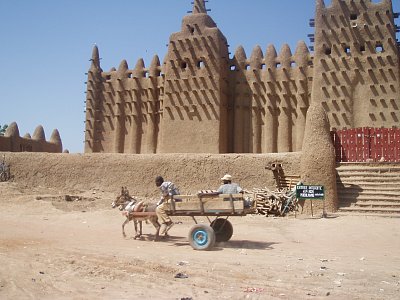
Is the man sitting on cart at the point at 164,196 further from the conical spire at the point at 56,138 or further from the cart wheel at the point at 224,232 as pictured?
the conical spire at the point at 56,138

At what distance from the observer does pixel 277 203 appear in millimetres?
15062

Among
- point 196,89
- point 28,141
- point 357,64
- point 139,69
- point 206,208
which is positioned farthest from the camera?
point 28,141

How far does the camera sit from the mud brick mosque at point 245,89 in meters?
24.1

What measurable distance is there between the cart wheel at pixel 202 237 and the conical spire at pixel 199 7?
23.6 m

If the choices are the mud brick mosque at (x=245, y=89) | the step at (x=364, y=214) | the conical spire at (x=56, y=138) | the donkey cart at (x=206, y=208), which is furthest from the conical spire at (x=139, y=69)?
the donkey cart at (x=206, y=208)

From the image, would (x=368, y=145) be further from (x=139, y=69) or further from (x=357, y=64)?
(x=139, y=69)

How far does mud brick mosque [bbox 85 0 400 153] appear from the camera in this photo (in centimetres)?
2414

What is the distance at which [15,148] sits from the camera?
32531 mm

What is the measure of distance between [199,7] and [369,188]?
19.3 m

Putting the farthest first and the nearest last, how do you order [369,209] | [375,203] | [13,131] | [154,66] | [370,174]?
1. [13,131]
2. [154,66]
3. [370,174]
4. [375,203]
5. [369,209]

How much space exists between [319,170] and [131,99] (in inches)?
779

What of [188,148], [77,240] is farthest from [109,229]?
[188,148]

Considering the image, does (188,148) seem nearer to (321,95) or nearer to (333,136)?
(321,95)

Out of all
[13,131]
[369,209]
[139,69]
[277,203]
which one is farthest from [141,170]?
[13,131]
